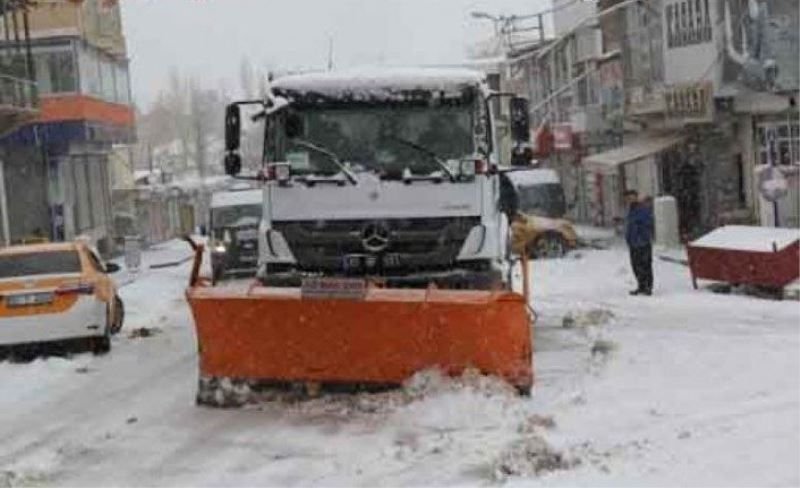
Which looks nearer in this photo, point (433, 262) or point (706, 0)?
point (433, 262)

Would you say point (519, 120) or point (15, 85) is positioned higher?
point (15, 85)

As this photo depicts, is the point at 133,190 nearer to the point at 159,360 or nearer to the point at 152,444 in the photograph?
the point at 159,360

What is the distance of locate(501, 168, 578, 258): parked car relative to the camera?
95.8 ft

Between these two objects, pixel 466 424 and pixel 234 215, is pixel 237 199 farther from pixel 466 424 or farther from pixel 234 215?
pixel 466 424

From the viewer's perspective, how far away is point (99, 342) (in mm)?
16469

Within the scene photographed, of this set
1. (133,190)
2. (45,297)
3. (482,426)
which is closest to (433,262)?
(482,426)

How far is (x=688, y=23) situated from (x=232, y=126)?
23317 mm

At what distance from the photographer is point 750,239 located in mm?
20203

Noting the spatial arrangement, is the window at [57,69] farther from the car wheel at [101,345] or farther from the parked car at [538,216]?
the car wheel at [101,345]

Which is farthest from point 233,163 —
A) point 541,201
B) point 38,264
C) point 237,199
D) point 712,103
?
point 541,201

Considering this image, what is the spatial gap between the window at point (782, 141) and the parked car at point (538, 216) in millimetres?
5107

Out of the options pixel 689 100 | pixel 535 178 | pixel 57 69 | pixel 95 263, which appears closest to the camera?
pixel 95 263

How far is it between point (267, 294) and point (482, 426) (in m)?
2.38

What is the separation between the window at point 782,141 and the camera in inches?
1188
